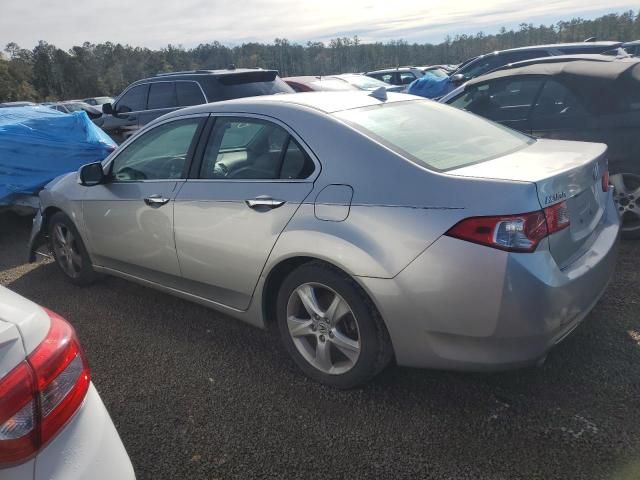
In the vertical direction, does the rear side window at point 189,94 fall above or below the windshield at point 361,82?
above

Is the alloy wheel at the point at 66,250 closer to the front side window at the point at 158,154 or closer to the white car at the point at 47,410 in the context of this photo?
the front side window at the point at 158,154

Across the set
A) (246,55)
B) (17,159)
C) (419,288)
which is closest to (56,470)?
(419,288)

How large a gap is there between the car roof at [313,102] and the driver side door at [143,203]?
0.20 m

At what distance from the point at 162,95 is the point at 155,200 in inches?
220

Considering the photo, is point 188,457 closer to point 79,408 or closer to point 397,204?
point 79,408

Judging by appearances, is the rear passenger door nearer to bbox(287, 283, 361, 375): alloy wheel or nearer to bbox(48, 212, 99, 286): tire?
bbox(287, 283, 361, 375): alloy wheel

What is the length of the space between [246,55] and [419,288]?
78.2 meters

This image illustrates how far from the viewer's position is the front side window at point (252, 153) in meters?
2.93

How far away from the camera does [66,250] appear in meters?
4.73

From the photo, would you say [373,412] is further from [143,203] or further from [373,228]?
[143,203]

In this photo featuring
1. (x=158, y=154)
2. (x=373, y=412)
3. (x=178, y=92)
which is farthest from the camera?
(x=178, y=92)

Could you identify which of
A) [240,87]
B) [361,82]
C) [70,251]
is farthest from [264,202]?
[361,82]

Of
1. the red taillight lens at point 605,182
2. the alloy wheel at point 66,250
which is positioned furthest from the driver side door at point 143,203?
the red taillight lens at point 605,182

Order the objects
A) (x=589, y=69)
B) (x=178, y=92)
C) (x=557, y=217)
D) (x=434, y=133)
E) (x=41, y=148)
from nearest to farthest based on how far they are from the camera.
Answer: (x=557, y=217)
(x=434, y=133)
(x=589, y=69)
(x=41, y=148)
(x=178, y=92)
